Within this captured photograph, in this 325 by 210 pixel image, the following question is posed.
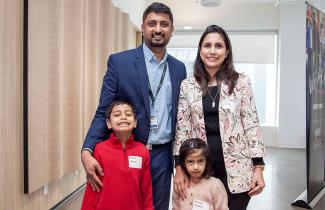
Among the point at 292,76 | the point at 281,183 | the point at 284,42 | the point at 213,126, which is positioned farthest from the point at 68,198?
the point at 284,42

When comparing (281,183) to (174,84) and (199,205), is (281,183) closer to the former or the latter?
(199,205)

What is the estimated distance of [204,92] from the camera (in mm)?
1643

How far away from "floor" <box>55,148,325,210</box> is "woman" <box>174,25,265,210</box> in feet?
6.90

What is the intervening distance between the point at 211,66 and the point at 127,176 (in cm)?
66

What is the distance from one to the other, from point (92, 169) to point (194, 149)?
1.58ft

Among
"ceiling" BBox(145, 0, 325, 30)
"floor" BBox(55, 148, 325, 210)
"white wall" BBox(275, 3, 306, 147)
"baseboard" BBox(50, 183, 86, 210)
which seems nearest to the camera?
"baseboard" BBox(50, 183, 86, 210)

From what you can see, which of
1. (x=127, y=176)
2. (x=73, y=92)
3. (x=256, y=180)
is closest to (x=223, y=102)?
(x=256, y=180)

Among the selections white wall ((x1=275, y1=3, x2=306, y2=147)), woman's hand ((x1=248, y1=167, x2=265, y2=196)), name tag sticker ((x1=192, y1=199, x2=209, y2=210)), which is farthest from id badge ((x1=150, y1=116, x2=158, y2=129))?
white wall ((x1=275, y1=3, x2=306, y2=147))

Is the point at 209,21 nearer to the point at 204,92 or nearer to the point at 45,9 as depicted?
the point at 45,9

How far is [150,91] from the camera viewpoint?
5.50 ft

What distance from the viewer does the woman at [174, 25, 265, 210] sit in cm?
160

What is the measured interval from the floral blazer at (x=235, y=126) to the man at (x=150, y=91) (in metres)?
0.09

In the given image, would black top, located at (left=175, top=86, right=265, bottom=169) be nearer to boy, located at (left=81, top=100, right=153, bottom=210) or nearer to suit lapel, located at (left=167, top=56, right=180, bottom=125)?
suit lapel, located at (left=167, top=56, right=180, bottom=125)

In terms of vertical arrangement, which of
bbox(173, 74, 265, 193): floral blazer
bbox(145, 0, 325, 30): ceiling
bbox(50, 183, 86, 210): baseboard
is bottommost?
bbox(50, 183, 86, 210): baseboard
